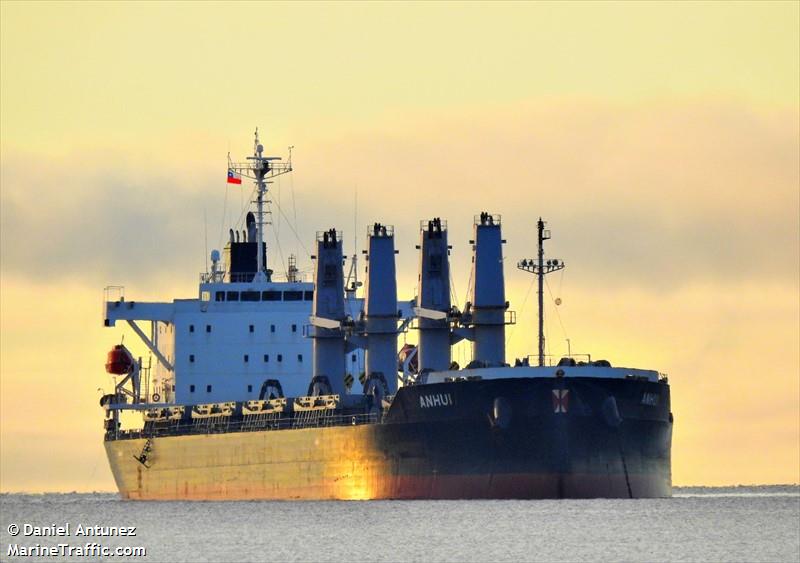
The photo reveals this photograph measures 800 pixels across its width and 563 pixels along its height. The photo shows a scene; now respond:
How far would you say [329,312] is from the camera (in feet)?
308

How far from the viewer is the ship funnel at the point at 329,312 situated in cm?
9400

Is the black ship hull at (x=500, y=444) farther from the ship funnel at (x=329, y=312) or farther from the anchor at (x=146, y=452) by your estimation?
the anchor at (x=146, y=452)

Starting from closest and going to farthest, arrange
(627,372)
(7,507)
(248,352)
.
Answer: (627,372)
(248,352)
(7,507)

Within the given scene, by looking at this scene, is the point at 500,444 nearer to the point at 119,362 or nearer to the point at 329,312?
the point at 329,312

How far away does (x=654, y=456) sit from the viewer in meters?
→ 82.6

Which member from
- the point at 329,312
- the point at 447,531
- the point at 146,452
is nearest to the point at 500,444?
the point at 447,531

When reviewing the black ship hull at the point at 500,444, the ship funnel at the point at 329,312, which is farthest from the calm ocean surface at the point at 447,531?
the ship funnel at the point at 329,312

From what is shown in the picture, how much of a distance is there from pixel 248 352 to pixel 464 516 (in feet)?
93.1

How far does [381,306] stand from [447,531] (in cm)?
2273

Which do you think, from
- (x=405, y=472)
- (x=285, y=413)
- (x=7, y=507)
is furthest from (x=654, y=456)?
(x=7, y=507)

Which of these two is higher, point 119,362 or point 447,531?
point 119,362

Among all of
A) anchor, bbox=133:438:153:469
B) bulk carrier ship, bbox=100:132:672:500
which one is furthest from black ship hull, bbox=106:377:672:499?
anchor, bbox=133:438:153:469

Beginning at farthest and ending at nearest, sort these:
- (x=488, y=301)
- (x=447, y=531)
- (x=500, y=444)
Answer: (x=488, y=301), (x=500, y=444), (x=447, y=531)

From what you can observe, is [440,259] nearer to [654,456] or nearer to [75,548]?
[654,456]
